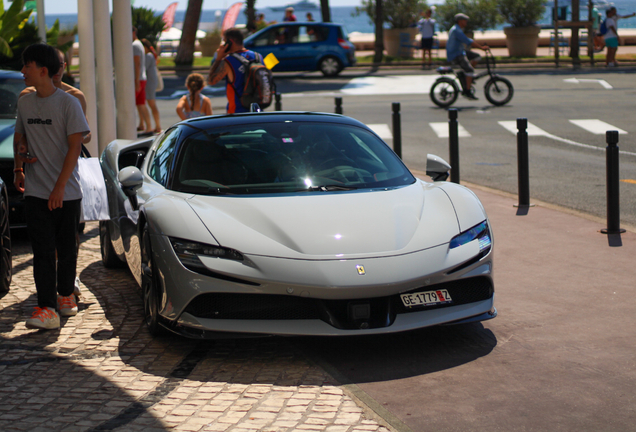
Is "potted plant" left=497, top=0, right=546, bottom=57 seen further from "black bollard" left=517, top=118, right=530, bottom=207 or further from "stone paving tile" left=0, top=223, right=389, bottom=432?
"stone paving tile" left=0, top=223, right=389, bottom=432

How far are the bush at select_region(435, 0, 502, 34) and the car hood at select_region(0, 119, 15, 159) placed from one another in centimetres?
3288

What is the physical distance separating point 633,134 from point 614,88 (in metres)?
8.85

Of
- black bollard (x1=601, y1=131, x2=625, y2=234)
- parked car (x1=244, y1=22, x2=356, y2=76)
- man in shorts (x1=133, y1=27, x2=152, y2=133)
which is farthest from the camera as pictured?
parked car (x1=244, y1=22, x2=356, y2=76)

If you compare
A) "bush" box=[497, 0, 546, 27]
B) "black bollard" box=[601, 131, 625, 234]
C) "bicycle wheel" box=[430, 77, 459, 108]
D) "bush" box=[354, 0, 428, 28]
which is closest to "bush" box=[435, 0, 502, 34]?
"bush" box=[497, 0, 546, 27]

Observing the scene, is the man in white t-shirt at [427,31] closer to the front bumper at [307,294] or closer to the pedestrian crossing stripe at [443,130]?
the pedestrian crossing stripe at [443,130]

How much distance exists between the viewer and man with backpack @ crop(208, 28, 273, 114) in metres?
9.80

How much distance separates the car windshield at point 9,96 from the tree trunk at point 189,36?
24595mm

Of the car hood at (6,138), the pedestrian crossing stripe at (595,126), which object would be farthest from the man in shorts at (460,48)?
the car hood at (6,138)

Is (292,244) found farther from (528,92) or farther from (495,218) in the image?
(528,92)

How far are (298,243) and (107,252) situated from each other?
284 centimetres

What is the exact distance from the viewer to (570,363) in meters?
4.55

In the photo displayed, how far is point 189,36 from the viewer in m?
33.6

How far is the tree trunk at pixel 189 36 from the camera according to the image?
1319 inches

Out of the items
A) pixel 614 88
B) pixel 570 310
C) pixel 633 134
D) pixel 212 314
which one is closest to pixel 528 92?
pixel 614 88
